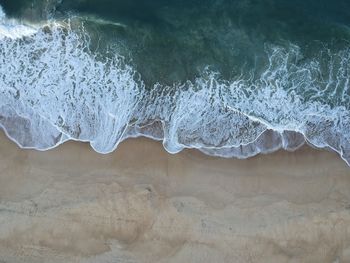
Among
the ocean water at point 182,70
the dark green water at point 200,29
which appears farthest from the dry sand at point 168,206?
the dark green water at point 200,29

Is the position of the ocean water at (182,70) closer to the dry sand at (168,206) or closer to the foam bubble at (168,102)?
the foam bubble at (168,102)

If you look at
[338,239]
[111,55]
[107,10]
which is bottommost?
[338,239]

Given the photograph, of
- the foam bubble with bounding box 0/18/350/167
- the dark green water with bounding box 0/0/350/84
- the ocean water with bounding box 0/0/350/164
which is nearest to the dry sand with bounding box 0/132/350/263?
the foam bubble with bounding box 0/18/350/167

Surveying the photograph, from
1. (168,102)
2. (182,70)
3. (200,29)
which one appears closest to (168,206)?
(168,102)

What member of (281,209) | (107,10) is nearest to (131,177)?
(281,209)

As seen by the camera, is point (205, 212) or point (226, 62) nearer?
point (205, 212)

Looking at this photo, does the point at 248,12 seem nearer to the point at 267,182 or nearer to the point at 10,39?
the point at 267,182
